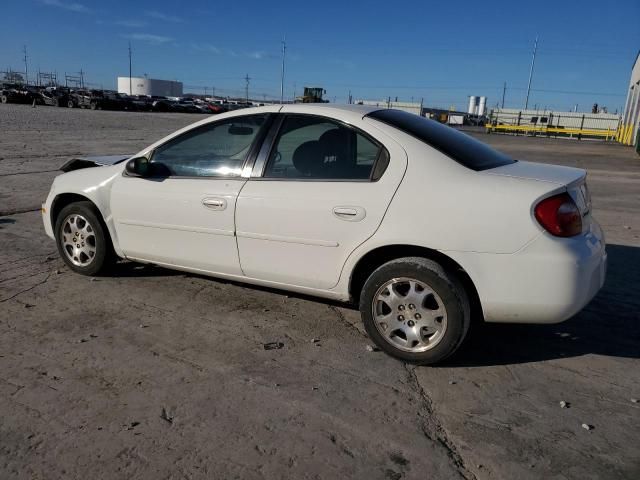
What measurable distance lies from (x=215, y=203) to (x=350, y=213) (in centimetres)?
109

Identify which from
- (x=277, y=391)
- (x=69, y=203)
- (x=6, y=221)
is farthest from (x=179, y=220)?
(x=6, y=221)

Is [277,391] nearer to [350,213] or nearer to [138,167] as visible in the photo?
[350,213]

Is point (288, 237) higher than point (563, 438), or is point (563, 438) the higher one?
point (288, 237)

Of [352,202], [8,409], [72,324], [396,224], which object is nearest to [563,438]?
[396,224]

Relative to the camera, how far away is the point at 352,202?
3459mm

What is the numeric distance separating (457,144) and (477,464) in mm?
2124

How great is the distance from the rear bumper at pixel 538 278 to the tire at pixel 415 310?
15cm

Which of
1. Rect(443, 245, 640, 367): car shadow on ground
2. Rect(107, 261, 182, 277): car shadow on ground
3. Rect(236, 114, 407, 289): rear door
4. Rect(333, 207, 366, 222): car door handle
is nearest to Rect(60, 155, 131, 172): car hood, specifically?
Rect(107, 261, 182, 277): car shadow on ground

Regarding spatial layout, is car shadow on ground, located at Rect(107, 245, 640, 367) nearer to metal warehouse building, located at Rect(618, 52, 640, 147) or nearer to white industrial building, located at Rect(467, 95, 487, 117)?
metal warehouse building, located at Rect(618, 52, 640, 147)

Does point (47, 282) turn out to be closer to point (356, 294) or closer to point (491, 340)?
point (356, 294)

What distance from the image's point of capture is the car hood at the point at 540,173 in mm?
3292

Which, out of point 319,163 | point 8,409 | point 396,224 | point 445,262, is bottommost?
point 8,409

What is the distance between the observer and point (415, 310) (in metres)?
3.36

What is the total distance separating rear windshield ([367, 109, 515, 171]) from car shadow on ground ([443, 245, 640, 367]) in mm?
1163
